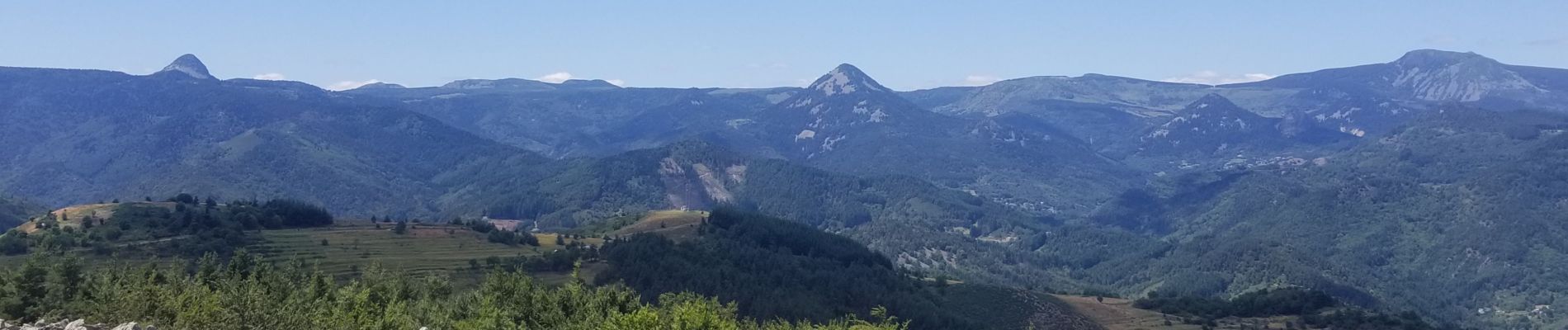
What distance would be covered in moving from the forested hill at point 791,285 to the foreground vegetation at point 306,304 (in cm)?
4654

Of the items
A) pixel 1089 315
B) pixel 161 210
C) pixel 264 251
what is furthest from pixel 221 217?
pixel 1089 315

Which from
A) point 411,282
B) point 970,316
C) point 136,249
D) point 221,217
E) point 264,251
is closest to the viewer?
point 411,282

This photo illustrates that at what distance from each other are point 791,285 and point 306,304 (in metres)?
87.9

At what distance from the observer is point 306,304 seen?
261 feet

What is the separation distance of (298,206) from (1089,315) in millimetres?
133118

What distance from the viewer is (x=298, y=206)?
186375 millimetres

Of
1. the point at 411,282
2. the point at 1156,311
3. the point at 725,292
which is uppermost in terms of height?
the point at 411,282

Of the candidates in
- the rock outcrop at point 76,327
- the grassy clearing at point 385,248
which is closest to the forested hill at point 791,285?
the grassy clearing at point 385,248

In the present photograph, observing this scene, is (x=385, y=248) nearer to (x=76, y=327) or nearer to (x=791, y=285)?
(x=791, y=285)

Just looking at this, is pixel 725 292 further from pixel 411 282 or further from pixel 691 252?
pixel 411 282

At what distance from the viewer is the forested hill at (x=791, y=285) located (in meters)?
145

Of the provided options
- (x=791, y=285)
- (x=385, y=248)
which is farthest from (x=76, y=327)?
(x=385, y=248)

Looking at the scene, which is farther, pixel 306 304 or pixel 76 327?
pixel 306 304

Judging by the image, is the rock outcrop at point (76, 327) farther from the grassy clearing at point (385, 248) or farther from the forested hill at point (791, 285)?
the forested hill at point (791, 285)
